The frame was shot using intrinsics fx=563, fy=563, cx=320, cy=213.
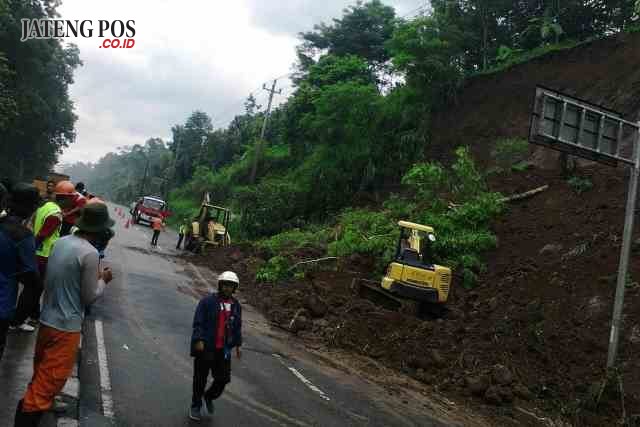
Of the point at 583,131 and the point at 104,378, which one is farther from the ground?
the point at 583,131

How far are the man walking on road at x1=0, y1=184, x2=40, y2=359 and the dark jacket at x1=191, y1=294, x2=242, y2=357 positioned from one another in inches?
62.5

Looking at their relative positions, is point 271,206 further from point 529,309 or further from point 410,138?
point 529,309

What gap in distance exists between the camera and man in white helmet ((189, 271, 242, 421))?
5.57m

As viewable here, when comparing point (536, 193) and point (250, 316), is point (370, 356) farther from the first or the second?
point (536, 193)

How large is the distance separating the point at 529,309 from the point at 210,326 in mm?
9940

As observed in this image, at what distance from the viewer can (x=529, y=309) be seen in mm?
13391

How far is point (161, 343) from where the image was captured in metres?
8.54

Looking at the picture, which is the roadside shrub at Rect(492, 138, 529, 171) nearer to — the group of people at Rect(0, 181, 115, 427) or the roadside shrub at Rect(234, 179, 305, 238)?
the roadside shrub at Rect(234, 179, 305, 238)

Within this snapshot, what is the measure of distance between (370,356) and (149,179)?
89.2 m

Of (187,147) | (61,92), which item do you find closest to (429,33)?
(61,92)

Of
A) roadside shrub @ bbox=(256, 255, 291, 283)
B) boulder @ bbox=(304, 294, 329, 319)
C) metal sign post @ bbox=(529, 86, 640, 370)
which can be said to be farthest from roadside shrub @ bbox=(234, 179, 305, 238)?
metal sign post @ bbox=(529, 86, 640, 370)

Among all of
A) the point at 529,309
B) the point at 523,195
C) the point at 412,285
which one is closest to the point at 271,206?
the point at 523,195

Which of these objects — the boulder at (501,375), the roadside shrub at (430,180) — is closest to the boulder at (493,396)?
the boulder at (501,375)

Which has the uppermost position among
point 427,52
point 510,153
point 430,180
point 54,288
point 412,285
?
point 427,52
